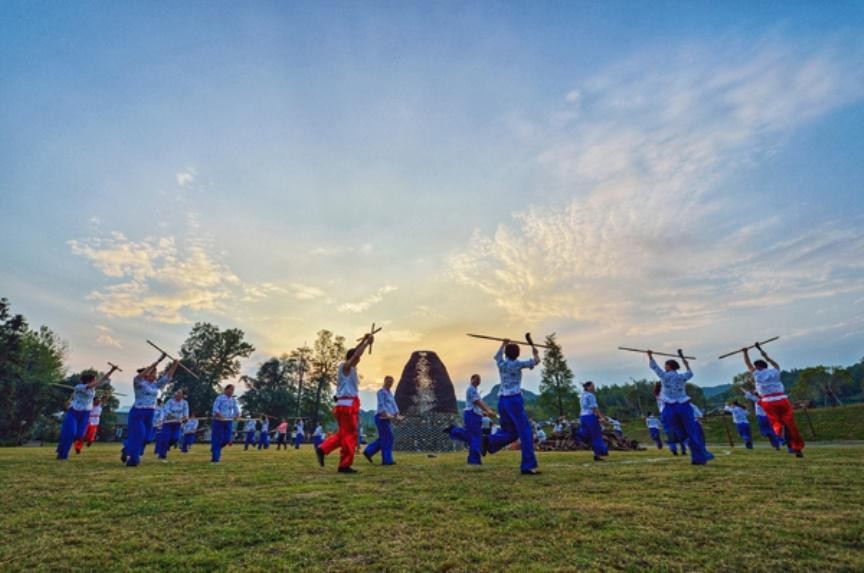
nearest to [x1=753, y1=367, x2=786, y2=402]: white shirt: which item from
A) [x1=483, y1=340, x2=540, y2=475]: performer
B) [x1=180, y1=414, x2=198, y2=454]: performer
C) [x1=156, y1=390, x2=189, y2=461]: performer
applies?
[x1=483, y1=340, x2=540, y2=475]: performer

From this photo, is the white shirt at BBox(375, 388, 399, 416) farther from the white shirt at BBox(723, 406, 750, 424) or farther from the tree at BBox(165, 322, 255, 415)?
the tree at BBox(165, 322, 255, 415)

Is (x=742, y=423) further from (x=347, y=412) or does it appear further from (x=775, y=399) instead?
(x=347, y=412)

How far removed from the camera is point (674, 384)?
9734 mm

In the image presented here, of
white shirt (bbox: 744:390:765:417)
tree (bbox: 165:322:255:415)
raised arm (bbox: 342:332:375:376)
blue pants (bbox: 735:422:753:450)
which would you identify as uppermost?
tree (bbox: 165:322:255:415)

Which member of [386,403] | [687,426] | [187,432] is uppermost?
[386,403]

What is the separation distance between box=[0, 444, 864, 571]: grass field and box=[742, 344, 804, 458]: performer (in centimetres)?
541

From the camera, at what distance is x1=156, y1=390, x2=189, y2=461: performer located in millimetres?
13664

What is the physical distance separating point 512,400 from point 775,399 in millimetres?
7940

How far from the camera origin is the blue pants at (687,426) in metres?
9.02

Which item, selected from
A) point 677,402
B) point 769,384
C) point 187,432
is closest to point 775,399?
point 769,384

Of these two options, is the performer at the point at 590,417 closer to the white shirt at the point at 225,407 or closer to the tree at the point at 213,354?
the white shirt at the point at 225,407

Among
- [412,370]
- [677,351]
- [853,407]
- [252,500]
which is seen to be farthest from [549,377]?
[252,500]

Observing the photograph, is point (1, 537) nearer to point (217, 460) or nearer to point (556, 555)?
point (556, 555)

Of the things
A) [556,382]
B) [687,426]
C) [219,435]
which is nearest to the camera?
[687,426]
